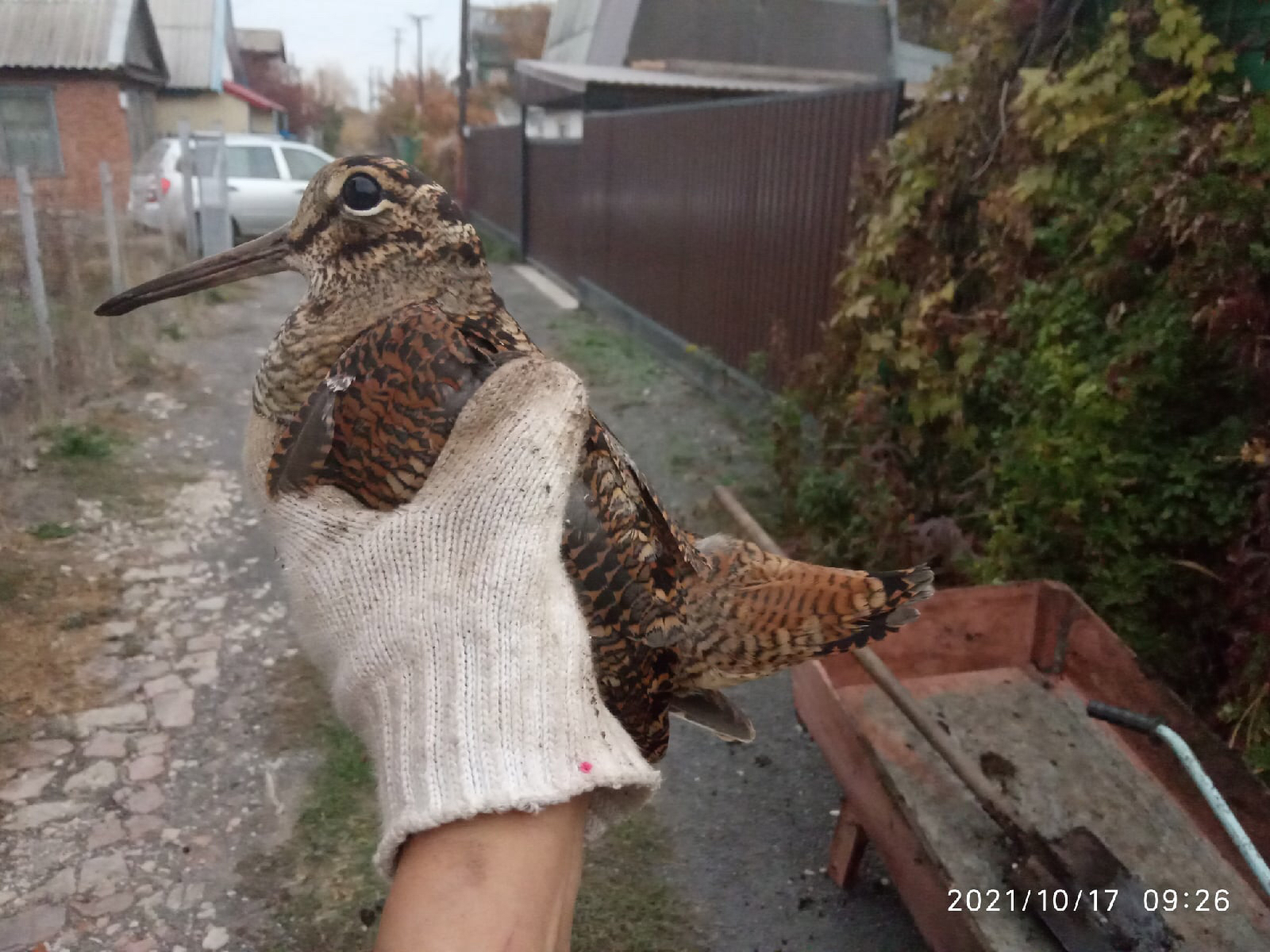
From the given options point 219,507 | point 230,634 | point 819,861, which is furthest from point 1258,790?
point 219,507

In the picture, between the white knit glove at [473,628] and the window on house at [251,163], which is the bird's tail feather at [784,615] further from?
the window on house at [251,163]

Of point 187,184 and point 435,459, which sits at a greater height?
point 435,459

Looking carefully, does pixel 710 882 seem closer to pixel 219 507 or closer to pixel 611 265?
pixel 219 507

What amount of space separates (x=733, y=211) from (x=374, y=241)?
594cm

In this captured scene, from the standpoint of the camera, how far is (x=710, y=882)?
3.07 metres

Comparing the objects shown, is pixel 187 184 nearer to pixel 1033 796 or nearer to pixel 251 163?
pixel 251 163

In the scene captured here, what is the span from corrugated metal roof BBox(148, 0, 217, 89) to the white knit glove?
7.42 m

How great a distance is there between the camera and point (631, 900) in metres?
2.97

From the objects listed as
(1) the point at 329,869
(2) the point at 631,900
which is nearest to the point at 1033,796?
(2) the point at 631,900

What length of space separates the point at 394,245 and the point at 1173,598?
294cm

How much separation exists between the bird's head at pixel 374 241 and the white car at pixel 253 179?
32.1ft

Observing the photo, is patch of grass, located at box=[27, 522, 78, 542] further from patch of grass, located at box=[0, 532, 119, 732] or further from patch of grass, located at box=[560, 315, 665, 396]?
patch of grass, located at box=[560, 315, 665, 396]

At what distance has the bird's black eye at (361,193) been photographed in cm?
206

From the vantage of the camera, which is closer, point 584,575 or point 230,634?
point 584,575
